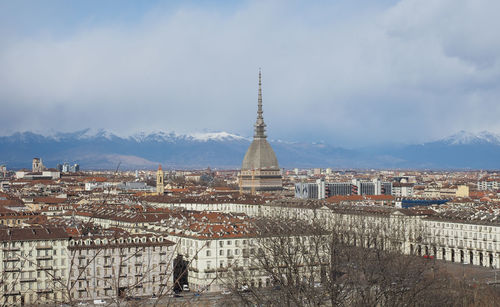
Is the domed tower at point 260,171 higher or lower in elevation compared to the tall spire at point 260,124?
lower

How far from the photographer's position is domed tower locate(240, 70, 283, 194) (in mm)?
120188

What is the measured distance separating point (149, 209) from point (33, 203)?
70.3 feet

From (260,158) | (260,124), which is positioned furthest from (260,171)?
(260,124)

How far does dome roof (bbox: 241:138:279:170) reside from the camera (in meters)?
122

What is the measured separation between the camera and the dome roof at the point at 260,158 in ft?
400

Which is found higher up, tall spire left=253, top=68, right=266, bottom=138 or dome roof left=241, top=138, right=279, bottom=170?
tall spire left=253, top=68, right=266, bottom=138

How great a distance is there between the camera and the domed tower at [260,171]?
120188 millimetres

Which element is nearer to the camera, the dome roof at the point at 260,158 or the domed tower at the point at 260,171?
the domed tower at the point at 260,171

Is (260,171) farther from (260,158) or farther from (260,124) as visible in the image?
(260,124)

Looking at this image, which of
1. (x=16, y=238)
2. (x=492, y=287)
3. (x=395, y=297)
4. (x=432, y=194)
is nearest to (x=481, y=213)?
(x=492, y=287)

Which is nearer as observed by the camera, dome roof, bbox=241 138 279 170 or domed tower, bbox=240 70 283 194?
domed tower, bbox=240 70 283 194

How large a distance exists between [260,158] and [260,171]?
9.02 ft

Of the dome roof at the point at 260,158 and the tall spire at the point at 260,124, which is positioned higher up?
the tall spire at the point at 260,124

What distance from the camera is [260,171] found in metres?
120
